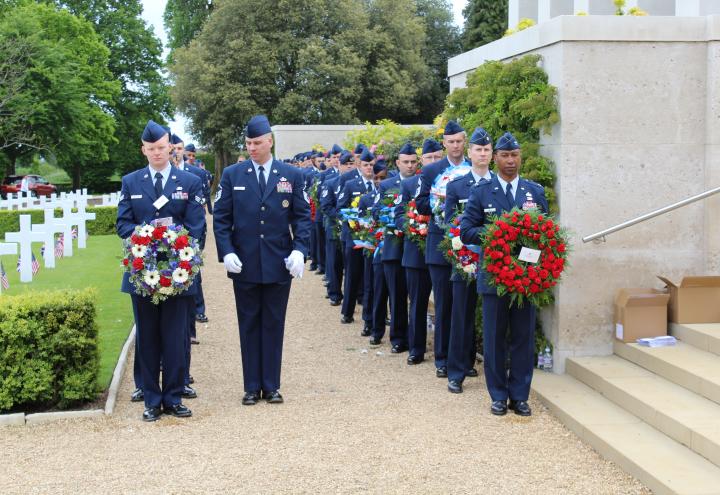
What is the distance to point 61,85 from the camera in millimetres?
42875

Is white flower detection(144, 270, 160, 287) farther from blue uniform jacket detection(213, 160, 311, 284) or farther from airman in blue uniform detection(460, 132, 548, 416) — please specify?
airman in blue uniform detection(460, 132, 548, 416)

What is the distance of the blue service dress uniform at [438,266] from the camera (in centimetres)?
873

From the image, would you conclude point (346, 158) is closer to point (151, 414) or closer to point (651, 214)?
point (651, 214)

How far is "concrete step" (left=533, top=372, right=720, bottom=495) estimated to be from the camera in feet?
18.6

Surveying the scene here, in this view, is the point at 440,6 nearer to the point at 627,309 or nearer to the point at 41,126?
the point at 41,126

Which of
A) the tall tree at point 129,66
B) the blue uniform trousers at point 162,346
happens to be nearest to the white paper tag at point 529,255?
the blue uniform trousers at point 162,346

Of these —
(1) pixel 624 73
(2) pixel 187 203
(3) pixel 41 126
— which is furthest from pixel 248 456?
(3) pixel 41 126

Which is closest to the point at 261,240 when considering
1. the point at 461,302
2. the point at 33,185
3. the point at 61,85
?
the point at 461,302

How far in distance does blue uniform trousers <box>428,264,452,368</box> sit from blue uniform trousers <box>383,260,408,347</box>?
1024 mm

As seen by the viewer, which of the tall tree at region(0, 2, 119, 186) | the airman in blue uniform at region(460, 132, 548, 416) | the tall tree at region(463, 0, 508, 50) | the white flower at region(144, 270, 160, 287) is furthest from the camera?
the tall tree at region(463, 0, 508, 50)

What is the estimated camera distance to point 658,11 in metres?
15.9

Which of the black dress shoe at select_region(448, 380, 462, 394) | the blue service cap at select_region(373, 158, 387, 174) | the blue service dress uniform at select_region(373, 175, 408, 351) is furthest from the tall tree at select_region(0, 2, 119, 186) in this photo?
the black dress shoe at select_region(448, 380, 462, 394)

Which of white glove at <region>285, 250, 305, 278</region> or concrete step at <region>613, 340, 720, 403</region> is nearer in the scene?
concrete step at <region>613, 340, 720, 403</region>

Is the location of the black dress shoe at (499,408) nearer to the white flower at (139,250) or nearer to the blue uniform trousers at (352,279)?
the white flower at (139,250)
